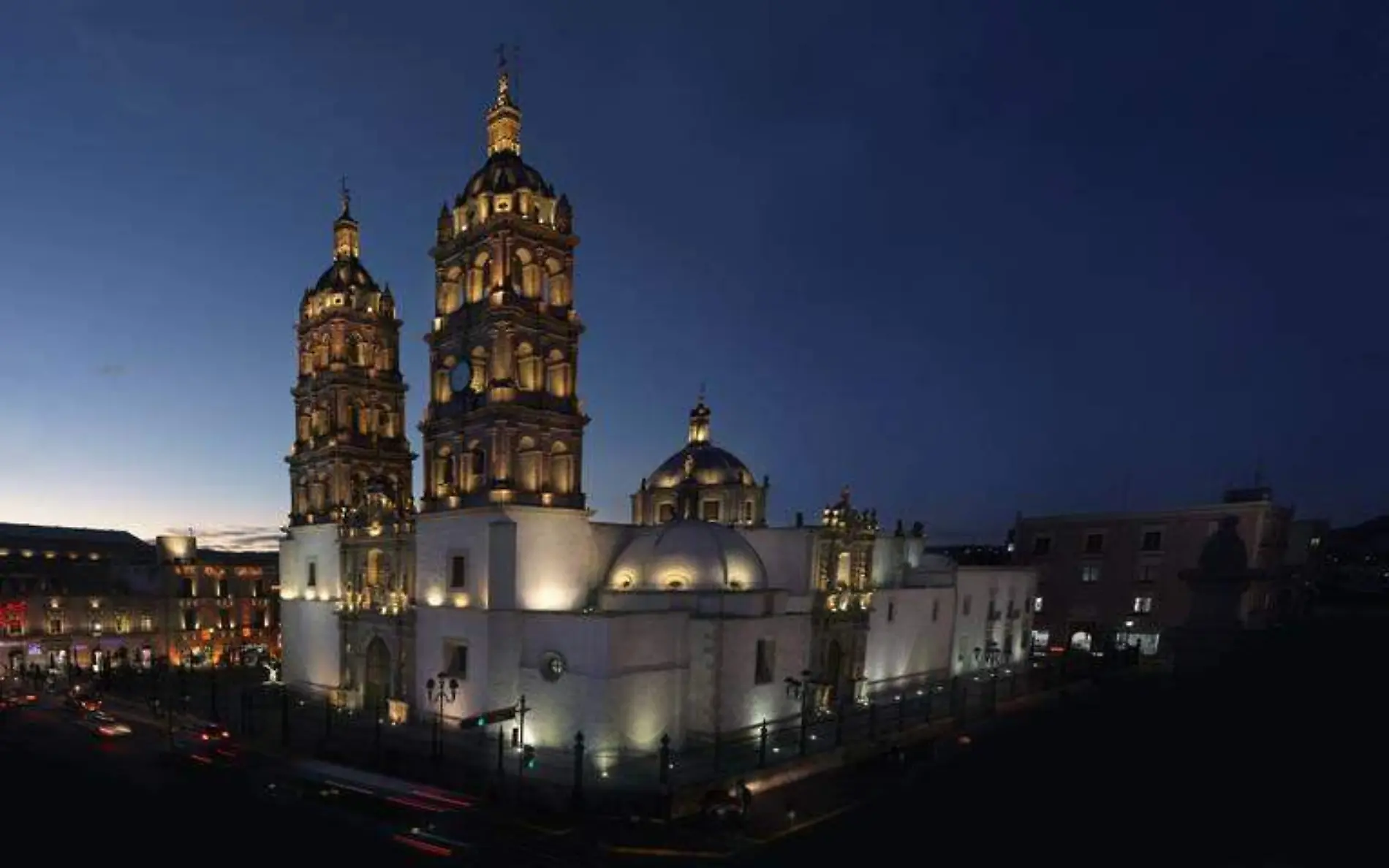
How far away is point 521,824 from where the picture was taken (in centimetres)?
2258

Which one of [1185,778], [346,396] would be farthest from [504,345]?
[1185,778]

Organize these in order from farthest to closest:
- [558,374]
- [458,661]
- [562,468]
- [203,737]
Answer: [558,374] < [562,468] < [458,661] < [203,737]

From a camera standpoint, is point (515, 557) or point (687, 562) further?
point (687, 562)

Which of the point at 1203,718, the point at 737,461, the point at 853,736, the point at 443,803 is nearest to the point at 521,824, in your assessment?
the point at 443,803

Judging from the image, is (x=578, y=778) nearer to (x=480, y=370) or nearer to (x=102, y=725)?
(x=480, y=370)

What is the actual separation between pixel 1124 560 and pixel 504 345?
51334mm

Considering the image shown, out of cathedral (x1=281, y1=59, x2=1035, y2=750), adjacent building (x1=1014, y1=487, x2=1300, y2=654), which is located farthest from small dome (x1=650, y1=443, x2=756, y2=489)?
adjacent building (x1=1014, y1=487, x2=1300, y2=654)

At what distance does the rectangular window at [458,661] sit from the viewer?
1395 inches

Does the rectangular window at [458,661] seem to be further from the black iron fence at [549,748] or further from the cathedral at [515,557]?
the black iron fence at [549,748]

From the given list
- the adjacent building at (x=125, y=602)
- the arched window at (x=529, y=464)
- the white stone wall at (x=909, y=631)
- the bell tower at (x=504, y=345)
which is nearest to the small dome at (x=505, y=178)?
the bell tower at (x=504, y=345)

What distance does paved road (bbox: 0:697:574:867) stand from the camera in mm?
19734

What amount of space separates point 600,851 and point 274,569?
6291 cm

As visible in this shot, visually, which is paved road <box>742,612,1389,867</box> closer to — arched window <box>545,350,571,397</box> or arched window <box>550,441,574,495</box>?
arched window <box>550,441,574,495</box>

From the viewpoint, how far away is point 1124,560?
5800 centimetres
